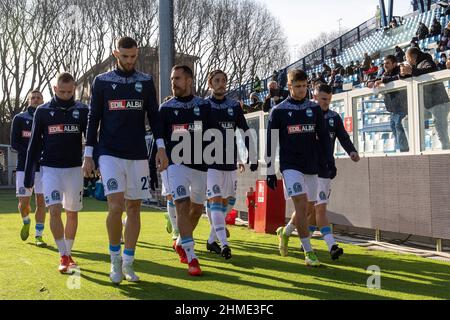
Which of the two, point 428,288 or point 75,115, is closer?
point 428,288

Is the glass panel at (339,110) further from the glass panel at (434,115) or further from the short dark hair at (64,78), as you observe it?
the short dark hair at (64,78)

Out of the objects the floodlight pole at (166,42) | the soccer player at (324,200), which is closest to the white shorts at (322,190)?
the soccer player at (324,200)

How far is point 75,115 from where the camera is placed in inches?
262

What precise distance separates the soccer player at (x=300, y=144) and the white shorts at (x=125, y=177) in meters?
1.85

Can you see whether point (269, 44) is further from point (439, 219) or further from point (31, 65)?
point (439, 219)

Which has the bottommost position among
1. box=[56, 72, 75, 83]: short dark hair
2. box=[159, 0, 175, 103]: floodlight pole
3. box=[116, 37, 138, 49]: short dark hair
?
box=[56, 72, 75, 83]: short dark hair

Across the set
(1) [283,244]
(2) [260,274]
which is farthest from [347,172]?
(2) [260,274]

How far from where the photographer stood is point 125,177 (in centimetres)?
556

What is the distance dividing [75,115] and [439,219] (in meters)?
5.01

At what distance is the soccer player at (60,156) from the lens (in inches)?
256

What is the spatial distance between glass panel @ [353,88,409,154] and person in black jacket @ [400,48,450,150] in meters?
0.37

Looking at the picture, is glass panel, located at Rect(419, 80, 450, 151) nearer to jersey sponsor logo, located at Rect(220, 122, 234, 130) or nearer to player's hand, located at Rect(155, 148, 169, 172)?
jersey sponsor logo, located at Rect(220, 122, 234, 130)

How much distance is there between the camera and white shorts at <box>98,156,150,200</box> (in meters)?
5.45

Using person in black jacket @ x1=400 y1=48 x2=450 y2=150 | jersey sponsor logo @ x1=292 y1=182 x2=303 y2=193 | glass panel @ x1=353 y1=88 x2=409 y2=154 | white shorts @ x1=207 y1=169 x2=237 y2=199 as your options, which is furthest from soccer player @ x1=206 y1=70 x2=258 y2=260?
person in black jacket @ x1=400 y1=48 x2=450 y2=150
